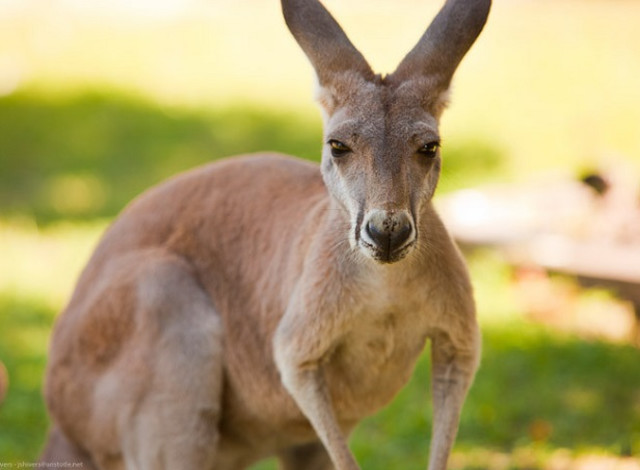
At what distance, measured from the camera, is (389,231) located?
354 centimetres

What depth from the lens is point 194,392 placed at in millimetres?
4363

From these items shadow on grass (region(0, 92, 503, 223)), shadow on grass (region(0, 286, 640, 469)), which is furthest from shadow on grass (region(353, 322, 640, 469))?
shadow on grass (region(0, 92, 503, 223))

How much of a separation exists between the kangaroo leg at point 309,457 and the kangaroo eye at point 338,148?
1569 mm

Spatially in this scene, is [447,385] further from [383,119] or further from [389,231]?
[383,119]

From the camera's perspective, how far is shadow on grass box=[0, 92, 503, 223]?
10617mm

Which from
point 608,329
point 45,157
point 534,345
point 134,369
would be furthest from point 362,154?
point 45,157

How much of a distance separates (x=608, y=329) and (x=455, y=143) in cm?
420

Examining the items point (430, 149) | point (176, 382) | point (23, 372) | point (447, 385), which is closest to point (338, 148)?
point (430, 149)

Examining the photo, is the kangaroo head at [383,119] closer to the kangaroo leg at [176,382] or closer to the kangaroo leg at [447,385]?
the kangaroo leg at [447,385]

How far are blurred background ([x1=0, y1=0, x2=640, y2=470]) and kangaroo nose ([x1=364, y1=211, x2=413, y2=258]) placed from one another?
40.8 inches

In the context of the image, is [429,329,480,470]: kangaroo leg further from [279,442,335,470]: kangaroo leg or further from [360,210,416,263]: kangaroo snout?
[279,442,335,470]: kangaroo leg

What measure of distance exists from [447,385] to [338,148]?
0.95m

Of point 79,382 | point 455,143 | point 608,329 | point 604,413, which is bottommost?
point 79,382

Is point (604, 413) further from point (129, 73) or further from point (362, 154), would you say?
point (129, 73)
